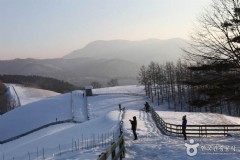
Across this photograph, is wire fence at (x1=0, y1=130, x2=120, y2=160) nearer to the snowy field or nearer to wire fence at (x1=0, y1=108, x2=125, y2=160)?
wire fence at (x1=0, y1=108, x2=125, y2=160)

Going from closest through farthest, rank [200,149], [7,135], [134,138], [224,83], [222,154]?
1. [222,154]
2. [200,149]
3. [224,83]
4. [134,138]
5. [7,135]

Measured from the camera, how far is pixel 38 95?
546 feet

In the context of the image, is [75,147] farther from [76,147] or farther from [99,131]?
[99,131]

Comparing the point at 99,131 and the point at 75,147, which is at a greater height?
the point at 75,147

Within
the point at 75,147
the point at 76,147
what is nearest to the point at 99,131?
the point at 75,147

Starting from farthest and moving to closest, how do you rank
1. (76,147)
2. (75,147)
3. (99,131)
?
(99,131) < (75,147) < (76,147)

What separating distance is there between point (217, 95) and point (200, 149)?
11.5 feet

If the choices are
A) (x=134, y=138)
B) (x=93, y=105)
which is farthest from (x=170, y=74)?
(x=134, y=138)

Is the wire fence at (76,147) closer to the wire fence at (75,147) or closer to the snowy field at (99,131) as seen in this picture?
the wire fence at (75,147)

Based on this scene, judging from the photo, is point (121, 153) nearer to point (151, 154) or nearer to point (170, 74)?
point (151, 154)

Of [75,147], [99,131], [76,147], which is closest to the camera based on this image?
[76,147]

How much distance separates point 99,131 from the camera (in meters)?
31.9

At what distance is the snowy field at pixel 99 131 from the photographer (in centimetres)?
1952

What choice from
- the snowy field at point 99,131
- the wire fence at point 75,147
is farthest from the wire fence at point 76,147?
the snowy field at point 99,131
